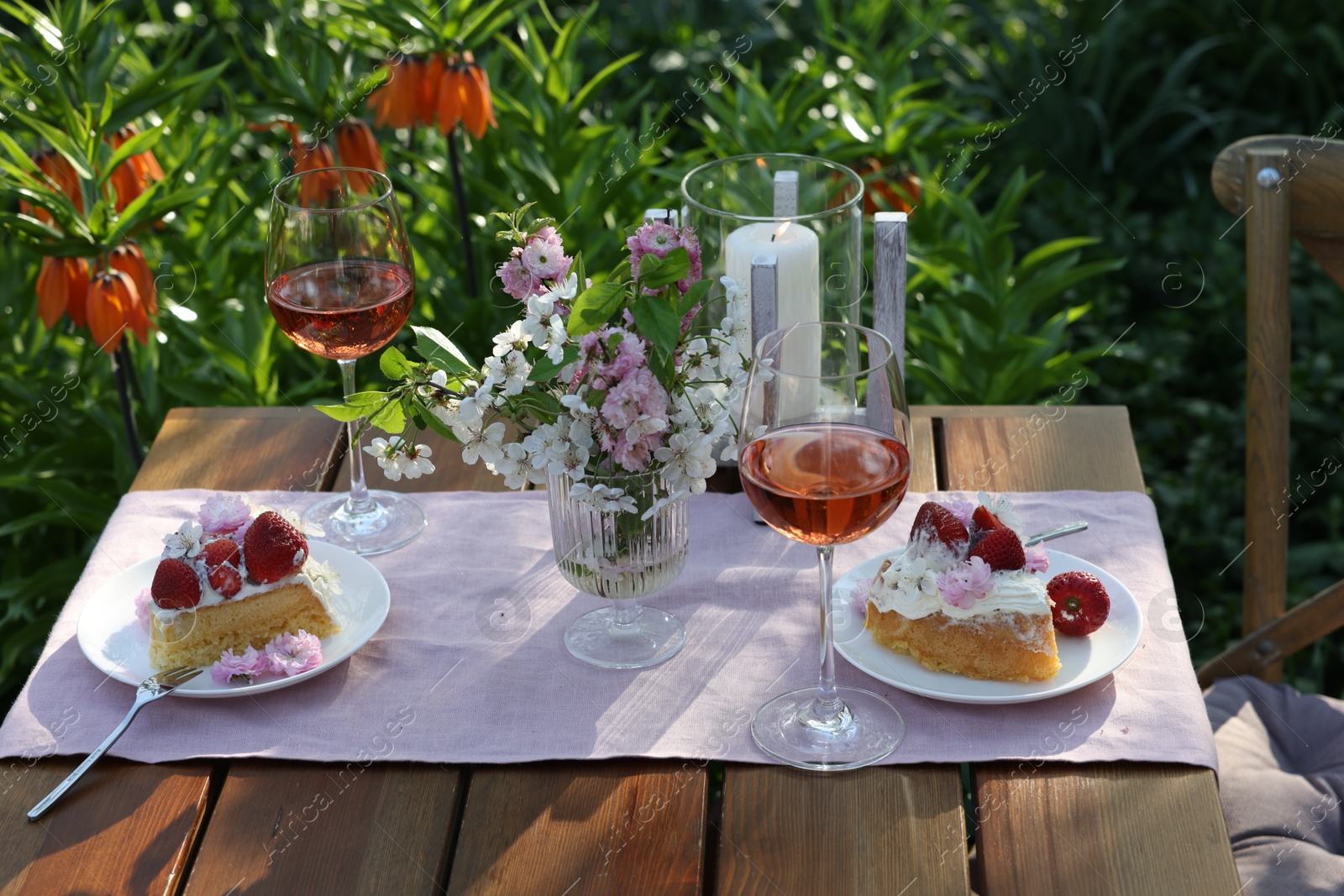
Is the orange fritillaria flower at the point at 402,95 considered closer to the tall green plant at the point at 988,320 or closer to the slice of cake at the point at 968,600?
the tall green plant at the point at 988,320

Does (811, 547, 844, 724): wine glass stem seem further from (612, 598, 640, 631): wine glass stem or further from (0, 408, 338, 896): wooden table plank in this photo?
(0, 408, 338, 896): wooden table plank

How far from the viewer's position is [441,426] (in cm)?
116

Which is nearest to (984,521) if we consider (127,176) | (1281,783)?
(1281,783)

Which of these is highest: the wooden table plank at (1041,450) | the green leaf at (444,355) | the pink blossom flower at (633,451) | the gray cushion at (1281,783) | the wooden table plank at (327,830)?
the green leaf at (444,355)

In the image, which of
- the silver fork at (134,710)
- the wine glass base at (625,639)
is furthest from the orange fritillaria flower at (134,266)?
the wine glass base at (625,639)

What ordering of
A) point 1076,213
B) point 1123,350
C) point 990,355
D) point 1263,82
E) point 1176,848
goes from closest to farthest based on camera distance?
1. point 1176,848
2. point 990,355
3. point 1123,350
4. point 1076,213
5. point 1263,82

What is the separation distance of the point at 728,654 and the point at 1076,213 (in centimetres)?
320

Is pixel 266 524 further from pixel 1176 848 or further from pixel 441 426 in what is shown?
pixel 1176 848

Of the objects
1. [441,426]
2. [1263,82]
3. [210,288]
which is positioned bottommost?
[1263,82]

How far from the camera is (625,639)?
1.28 meters

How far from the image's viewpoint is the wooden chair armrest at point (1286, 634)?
1722 millimetres

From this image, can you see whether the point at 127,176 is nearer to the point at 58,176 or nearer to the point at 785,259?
the point at 58,176

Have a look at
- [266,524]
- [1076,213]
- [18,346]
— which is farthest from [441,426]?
[1076,213]

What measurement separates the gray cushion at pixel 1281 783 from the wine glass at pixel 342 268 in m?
1.00
